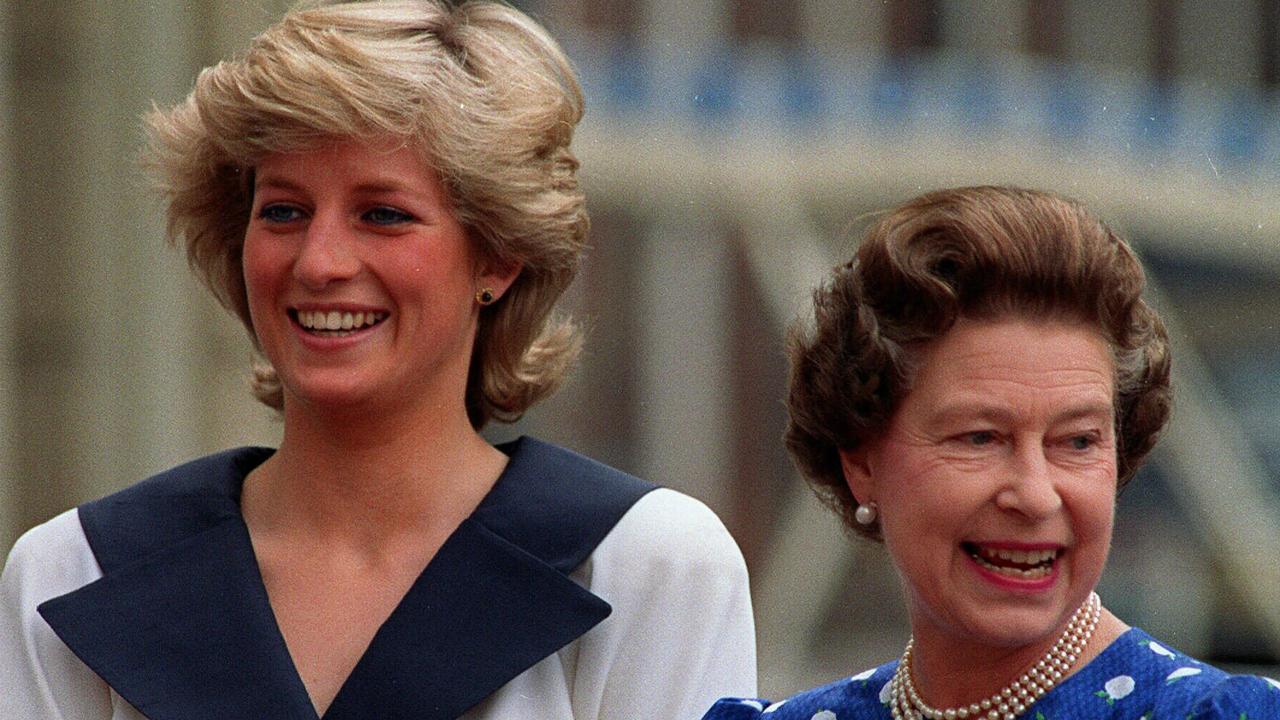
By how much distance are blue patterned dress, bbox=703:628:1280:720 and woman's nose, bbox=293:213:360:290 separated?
99 cm

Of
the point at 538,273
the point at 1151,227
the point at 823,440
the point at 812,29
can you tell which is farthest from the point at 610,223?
the point at 823,440

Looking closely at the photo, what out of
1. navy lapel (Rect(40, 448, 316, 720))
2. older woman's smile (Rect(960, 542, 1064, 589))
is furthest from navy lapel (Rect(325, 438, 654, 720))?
older woman's smile (Rect(960, 542, 1064, 589))

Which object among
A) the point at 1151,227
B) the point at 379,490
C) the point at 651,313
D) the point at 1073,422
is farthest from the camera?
the point at 1151,227

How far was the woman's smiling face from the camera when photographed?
10.5ft

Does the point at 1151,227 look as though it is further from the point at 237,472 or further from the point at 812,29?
the point at 237,472

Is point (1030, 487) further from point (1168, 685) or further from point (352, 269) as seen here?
point (352, 269)

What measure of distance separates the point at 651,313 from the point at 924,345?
528cm

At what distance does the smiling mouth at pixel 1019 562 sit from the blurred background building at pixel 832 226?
4374 millimetres

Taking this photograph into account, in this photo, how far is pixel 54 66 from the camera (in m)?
6.50

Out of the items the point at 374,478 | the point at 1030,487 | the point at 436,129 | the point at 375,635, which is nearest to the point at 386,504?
the point at 374,478

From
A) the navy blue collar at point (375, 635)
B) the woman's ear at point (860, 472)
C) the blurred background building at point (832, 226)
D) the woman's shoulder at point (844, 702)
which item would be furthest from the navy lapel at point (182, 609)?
the blurred background building at point (832, 226)

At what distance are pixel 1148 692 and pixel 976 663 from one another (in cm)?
21

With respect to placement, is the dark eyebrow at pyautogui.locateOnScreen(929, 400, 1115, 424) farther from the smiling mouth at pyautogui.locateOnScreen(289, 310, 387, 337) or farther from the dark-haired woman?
the smiling mouth at pyautogui.locateOnScreen(289, 310, 387, 337)

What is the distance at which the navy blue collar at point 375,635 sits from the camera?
318cm
